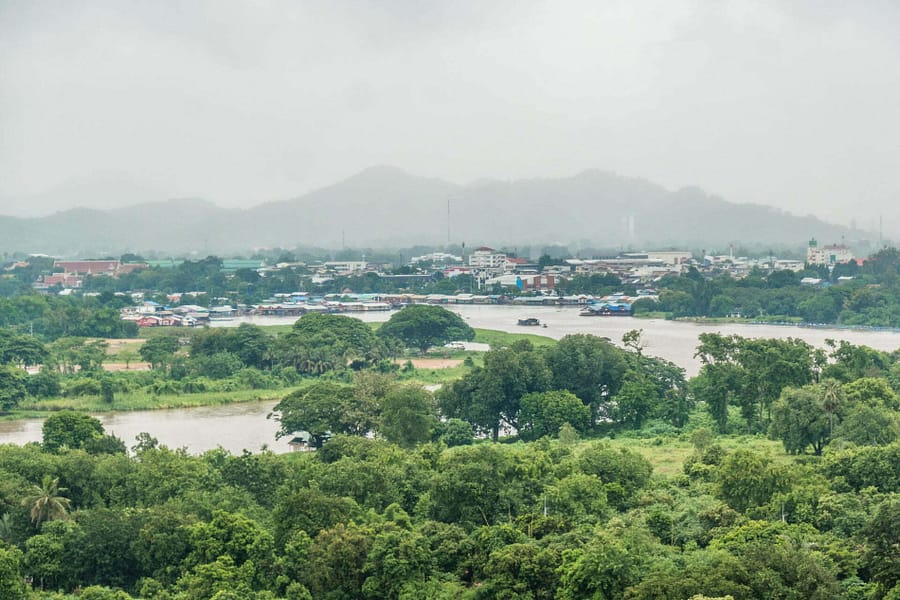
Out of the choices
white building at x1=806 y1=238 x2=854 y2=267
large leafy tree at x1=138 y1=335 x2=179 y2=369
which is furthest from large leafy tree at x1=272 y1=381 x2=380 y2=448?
white building at x1=806 y1=238 x2=854 y2=267

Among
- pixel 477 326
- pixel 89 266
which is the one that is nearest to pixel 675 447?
pixel 477 326

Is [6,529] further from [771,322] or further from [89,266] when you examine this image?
[89,266]

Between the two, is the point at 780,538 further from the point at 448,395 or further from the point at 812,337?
the point at 812,337

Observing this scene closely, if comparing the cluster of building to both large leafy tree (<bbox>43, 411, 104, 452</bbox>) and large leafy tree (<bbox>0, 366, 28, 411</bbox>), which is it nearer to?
large leafy tree (<bbox>0, 366, 28, 411</bbox>)

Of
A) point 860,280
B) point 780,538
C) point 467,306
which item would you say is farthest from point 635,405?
point 860,280

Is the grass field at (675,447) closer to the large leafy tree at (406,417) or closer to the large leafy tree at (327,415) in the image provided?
the large leafy tree at (406,417)

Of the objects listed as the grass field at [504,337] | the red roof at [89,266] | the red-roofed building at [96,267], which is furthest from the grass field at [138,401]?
the red roof at [89,266]

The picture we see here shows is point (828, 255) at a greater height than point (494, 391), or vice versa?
point (828, 255)
